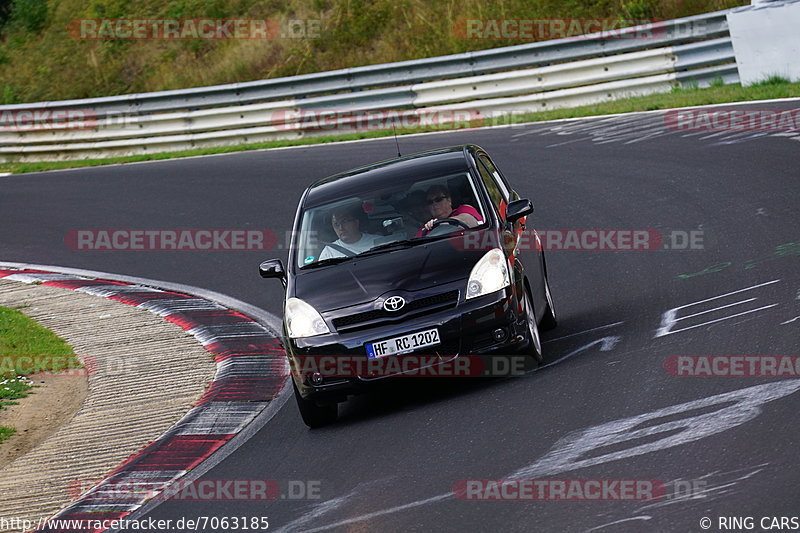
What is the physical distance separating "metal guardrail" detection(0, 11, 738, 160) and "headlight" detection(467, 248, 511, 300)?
13254 mm

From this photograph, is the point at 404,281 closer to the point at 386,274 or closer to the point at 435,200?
the point at 386,274

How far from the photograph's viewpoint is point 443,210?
8922 millimetres

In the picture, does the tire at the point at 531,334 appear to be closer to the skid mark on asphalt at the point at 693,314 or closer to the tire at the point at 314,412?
the skid mark on asphalt at the point at 693,314

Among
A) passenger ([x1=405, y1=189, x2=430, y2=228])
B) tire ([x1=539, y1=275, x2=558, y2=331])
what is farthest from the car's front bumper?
tire ([x1=539, y1=275, x2=558, y2=331])

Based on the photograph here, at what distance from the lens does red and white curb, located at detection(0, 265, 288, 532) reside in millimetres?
7344

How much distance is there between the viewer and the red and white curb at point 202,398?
24.1 ft

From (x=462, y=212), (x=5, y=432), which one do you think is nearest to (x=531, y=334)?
(x=462, y=212)

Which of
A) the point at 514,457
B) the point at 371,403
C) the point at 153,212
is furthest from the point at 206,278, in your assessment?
the point at 514,457

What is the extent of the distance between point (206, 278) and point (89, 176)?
9934 mm

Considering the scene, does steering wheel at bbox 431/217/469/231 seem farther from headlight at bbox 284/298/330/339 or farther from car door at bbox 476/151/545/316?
headlight at bbox 284/298/330/339

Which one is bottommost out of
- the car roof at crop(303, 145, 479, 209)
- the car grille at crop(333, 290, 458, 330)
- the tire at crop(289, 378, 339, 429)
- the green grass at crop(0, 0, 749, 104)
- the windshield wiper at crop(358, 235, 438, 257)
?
the tire at crop(289, 378, 339, 429)

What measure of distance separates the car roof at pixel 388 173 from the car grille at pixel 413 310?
1.47 m

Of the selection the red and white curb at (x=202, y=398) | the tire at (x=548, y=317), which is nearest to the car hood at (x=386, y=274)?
the red and white curb at (x=202, y=398)

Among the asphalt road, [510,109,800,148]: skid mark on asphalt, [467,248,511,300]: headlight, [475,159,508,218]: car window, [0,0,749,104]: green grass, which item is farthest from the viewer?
[0,0,749,104]: green grass
